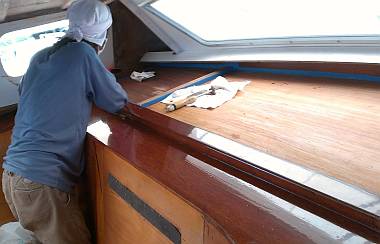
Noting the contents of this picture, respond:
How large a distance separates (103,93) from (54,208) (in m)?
0.55

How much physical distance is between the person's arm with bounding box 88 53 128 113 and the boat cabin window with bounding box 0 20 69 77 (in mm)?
885

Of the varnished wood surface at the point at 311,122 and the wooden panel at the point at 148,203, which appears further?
the varnished wood surface at the point at 311,122

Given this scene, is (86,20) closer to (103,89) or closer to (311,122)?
(103,89)

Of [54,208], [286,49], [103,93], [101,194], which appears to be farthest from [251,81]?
[54,208]

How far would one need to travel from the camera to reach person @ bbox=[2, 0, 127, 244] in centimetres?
136

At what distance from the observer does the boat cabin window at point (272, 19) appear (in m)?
1.71

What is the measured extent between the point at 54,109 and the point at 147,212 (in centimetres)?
60

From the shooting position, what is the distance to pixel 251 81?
6.86 ft

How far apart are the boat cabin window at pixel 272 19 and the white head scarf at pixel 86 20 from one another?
2.47 ft

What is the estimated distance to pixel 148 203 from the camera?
44.4 inches

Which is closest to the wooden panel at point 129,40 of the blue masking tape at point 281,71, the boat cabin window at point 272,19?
the blue masking tape at point 281,71

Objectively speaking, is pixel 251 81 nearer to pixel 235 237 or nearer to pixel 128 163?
pixel 128 163

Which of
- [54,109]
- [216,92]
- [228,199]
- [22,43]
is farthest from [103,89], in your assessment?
[22,43]

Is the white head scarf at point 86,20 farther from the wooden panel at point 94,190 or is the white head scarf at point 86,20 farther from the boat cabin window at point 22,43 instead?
the boat cabin window at point 22,43
